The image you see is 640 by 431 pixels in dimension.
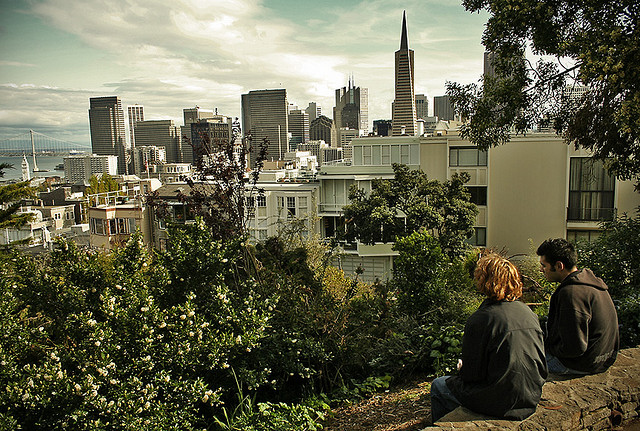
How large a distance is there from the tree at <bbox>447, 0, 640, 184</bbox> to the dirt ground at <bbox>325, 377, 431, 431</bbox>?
519 centimetres

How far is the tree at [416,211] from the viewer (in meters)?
22.5

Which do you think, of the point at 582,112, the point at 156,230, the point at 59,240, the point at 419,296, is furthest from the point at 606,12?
the point at 156,230

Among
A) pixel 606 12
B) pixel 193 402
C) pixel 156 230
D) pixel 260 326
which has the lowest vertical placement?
A: pixel 156 230

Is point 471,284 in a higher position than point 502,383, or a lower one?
lower

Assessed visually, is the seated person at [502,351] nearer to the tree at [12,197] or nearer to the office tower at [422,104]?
the tree at [12,197]

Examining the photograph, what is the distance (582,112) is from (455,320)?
4.95 meters

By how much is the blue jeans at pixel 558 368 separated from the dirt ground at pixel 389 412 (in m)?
1.29

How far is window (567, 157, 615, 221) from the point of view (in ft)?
89.5

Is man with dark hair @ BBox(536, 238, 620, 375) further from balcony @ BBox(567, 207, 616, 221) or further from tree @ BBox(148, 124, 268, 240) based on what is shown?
balcony @ BBox(567, 207, 616, 221)

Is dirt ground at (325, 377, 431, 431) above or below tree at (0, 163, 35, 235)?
below

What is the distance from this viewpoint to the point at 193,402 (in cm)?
521

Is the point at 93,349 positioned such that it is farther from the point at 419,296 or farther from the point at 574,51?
the point at 574,51

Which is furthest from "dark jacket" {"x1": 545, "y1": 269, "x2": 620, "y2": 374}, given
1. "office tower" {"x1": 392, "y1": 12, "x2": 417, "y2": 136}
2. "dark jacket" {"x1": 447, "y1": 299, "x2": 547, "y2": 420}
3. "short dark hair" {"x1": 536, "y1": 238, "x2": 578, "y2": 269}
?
"office tower" {"x1": 392, "y1": 12, "x2": 417, "y2": 136}

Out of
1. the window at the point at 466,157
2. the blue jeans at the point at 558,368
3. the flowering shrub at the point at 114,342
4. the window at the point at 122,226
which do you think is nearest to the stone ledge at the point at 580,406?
the blue jeans at the point at 558,368
